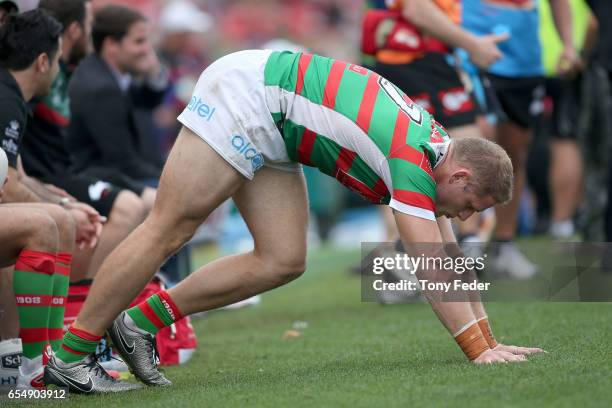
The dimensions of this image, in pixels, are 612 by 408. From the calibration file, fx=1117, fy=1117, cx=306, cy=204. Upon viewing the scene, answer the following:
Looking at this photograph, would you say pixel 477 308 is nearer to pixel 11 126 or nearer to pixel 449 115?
pixel 11 126

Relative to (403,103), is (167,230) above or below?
below

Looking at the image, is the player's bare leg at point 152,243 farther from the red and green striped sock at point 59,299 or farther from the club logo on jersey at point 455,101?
the club logo on jersey at point 455,101

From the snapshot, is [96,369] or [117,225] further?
[117,225]

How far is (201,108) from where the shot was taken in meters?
4.41

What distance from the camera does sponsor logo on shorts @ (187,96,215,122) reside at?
Answer: 439cm

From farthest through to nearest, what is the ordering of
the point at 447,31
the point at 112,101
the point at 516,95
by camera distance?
the point at 516,95 → the point at 112,101 → the point at 447,31

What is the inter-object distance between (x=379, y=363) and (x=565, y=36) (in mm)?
4067

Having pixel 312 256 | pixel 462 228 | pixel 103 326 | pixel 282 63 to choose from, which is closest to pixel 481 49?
pixel 462 228

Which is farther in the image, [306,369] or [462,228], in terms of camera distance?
[462,228]

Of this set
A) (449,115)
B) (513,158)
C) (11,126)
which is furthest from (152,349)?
(513,158)

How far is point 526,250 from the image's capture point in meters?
8.40

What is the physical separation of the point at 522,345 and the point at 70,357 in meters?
2.01

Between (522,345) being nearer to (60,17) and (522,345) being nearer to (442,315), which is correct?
(442,315)

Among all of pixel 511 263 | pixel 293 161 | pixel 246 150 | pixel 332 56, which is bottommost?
pixel 332 56
